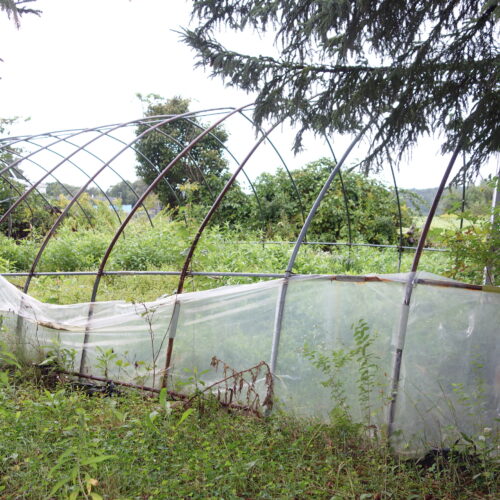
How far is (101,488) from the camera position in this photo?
2.76m

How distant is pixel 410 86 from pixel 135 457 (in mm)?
2770

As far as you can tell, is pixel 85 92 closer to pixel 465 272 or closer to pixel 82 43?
pixel 82 43

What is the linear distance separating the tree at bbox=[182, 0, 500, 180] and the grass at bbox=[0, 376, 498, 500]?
186 cm

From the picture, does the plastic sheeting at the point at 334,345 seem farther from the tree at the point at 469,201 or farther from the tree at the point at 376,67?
the tree at the point at 376,67

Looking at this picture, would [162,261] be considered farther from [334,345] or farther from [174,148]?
[174,148]

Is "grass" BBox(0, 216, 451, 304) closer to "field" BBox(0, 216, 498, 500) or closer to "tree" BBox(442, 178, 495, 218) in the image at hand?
"tree" BBox(442, 178, 495, 218)

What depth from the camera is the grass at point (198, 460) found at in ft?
9.06

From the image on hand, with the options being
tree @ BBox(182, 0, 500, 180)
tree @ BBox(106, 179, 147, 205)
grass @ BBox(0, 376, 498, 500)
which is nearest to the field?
grass @ BBox(0, 376, 498, 500)

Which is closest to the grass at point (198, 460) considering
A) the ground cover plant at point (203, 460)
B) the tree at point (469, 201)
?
the ground cover plant at point (203, 460)

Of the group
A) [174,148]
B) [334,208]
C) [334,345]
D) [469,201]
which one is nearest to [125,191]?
[174,148]

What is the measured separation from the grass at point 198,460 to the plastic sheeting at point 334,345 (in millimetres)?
240

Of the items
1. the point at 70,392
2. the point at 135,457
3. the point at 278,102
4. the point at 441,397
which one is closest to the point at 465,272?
the point at 441,397

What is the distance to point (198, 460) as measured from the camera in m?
3.06

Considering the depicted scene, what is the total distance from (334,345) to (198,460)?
121cm
